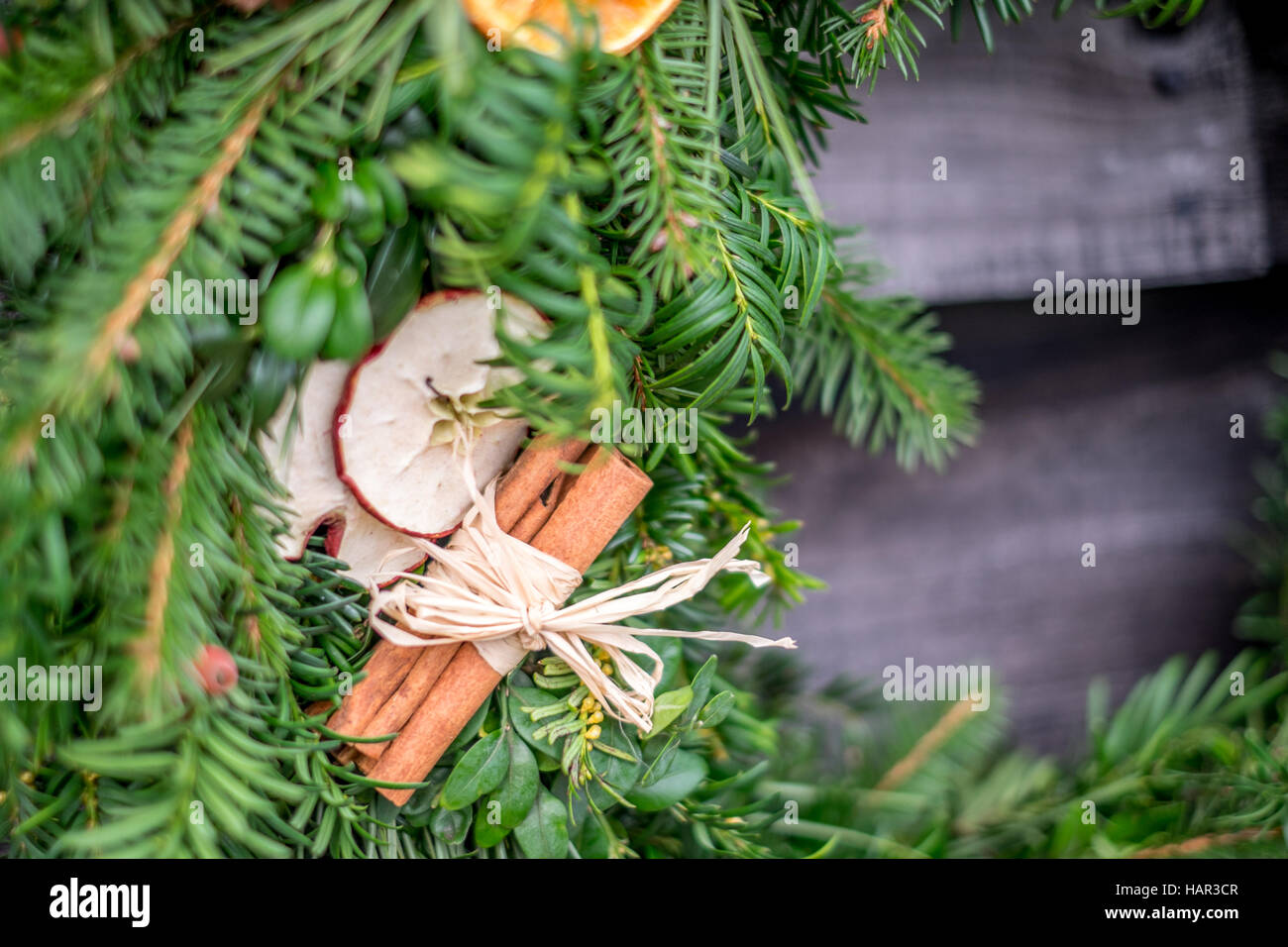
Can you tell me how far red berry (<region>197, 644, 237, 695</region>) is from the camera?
0.31 m

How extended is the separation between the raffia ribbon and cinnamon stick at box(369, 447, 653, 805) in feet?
0.04

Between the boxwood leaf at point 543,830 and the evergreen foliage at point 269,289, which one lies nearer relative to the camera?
the evergreen foliage at point 269,289

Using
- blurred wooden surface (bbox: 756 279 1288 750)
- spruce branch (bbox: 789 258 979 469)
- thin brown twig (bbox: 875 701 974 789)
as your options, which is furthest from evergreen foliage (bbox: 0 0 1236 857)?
blurred wooden surface (bbox: 756 279 1288 750)

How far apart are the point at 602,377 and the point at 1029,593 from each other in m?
0.79

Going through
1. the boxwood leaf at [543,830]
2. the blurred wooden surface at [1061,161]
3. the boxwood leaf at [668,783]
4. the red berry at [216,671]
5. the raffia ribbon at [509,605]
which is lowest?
the boxwood leaf at [543,830]

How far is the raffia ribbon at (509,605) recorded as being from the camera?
383mm

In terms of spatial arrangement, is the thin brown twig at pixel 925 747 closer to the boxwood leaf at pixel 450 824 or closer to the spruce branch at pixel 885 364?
the spruce branch at pixel 885 364

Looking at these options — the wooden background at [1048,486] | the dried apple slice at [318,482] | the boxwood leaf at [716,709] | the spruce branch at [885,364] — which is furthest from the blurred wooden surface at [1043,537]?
the dried apple slice at [318,482]

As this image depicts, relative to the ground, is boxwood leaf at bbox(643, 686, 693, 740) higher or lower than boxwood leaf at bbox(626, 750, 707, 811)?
higher

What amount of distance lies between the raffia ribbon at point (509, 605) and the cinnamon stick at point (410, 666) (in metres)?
0.01

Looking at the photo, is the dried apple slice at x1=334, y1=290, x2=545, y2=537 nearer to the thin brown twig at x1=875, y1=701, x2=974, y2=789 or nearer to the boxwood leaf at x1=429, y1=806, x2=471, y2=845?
the boxwood leaf at x1=429, y1=806, x2=471, y2=845
